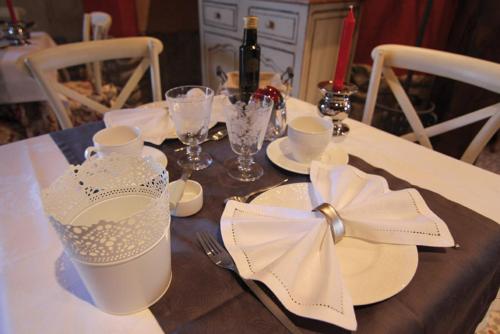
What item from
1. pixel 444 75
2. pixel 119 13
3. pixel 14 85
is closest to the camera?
pixel 444 75

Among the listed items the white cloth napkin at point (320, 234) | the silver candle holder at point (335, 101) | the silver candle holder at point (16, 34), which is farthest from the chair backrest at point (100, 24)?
the white cloth napkin at point (320, 234)

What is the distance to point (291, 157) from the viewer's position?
70 cm

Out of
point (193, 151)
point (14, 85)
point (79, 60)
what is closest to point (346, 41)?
point (193, 151)

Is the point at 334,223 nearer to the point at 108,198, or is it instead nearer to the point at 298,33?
the point at 108,198

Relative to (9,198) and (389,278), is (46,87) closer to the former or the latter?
(9,198)

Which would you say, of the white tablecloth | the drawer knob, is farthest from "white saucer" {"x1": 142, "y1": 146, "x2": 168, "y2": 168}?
the drawer knob

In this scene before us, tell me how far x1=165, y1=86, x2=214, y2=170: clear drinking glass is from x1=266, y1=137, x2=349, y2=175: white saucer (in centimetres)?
14

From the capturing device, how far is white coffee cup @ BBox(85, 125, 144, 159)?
0.57 metres

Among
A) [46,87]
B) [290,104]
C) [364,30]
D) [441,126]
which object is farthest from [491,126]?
[364,30]

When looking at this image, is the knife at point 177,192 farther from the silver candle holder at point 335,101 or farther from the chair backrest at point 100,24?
the chair backrest at point 100,24

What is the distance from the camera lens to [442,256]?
47 centimetres

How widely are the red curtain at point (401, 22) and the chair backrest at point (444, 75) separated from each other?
1.11 meters

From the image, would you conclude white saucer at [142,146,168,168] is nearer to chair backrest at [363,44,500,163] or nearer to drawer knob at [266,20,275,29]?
chair backrest at [363,44,500,163]

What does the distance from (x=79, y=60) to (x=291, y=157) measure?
770mm
